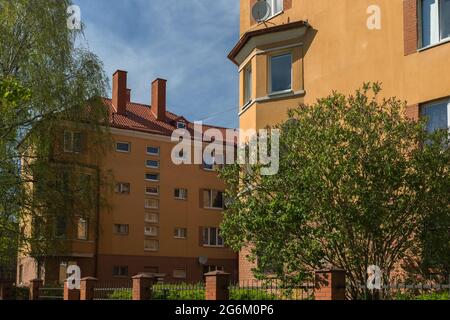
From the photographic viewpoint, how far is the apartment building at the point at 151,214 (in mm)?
42406

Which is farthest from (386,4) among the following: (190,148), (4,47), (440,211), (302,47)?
(190,148)

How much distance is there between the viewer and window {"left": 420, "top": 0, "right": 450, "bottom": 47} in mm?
17953

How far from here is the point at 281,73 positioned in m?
23.2

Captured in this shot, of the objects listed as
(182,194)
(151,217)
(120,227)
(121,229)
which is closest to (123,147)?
(151,217)

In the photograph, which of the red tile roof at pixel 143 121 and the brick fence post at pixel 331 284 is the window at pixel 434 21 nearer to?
the brick fence post at pixel 331 284

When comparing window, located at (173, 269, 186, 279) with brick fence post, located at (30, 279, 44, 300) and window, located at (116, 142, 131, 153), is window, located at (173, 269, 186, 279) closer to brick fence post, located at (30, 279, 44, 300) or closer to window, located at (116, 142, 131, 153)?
window, located at (116, 142, 131, 153)

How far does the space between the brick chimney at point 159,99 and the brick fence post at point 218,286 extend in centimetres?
3492

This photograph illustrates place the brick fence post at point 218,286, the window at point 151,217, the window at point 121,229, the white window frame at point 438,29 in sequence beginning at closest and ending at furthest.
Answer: the brick fence post at point 218,286, the white window frame at point 438,29, the window at point 121,229, the window at point 151,217

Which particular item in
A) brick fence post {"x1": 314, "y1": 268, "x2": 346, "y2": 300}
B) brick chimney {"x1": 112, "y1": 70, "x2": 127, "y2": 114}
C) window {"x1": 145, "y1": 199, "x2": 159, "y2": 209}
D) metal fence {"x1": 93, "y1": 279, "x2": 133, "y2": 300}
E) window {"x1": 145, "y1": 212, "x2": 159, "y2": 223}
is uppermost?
brick chimney {"x1": 112, "y1": 70, "x2": 127, "y2": 114}

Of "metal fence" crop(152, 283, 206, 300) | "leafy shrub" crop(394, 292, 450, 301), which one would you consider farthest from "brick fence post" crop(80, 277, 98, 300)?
"leafy shrub" crop(394, 292, 450, 301)

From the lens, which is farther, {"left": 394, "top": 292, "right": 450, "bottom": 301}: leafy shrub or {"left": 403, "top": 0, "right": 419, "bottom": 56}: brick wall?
{"left": 403, "top": 0, "right": 419, "bottom": 56}: brick wall

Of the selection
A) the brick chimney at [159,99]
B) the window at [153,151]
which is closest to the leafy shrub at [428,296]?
the window at [153,151]

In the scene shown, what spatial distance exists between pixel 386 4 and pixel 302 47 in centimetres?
360
